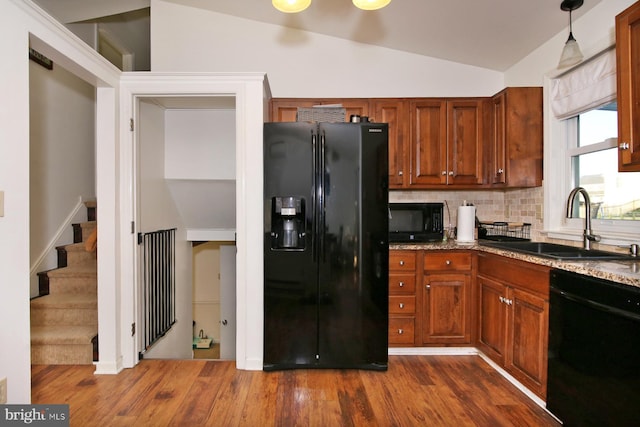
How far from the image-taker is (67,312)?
2.71 meters

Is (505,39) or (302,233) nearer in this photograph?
(302,233)

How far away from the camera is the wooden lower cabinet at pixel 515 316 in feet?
6.33

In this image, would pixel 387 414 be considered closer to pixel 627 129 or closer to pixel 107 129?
pixel 627 129

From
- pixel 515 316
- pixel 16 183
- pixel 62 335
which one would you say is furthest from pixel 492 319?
pixel 62 335

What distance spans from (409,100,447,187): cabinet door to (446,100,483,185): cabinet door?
7 centimetres

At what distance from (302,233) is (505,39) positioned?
2.29m

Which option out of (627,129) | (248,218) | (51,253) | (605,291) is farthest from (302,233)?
(51,253)

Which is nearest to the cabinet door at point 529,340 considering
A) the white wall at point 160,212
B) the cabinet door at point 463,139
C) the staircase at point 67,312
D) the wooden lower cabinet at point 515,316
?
the wooden lower cabinet at point 515,316

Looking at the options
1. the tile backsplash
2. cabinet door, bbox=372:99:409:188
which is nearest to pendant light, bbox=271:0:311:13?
cabinet door, bbox=372:99:409:188

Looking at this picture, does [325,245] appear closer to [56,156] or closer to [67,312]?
[67,312]

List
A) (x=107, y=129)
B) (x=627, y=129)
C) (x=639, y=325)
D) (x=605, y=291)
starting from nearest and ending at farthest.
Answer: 1. (x=639, y=325)
2. (x=605, y=291)
3. (x=627, y=129)
4. (x=107, y=129)

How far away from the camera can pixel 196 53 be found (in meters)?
3.09

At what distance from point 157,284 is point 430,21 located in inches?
127

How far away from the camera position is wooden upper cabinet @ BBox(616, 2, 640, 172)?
1619 mm
